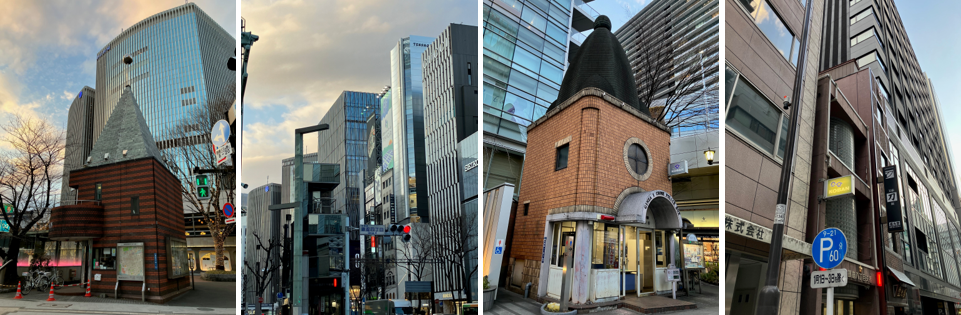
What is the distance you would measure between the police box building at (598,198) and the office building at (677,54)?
111 centimetres

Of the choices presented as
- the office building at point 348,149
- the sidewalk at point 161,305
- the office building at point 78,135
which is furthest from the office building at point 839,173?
the office building at point 78,135

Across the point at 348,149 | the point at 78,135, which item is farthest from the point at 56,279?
the point at 348,149

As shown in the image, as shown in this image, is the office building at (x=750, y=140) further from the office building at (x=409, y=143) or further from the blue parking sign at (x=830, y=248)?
the office building at (x=409, y=143)

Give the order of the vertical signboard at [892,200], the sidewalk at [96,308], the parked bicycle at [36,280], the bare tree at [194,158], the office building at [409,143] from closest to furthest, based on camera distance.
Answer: the sidewalk at [96,308] < the vertical signboard at [892,200] < the bare tree at [194,158] < the office building at [409,143] < the parked bicycle at [36,280]

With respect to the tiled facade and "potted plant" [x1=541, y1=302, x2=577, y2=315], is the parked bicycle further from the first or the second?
"potted plant" [x1=541, y1=302, x2=577, y2=315]

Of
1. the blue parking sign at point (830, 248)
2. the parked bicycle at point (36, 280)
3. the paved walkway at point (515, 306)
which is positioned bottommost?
the parked bicycle at point (36, 280)

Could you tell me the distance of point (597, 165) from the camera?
139 inches

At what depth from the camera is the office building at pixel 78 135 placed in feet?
44.8

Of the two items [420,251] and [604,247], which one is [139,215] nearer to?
[420,251]

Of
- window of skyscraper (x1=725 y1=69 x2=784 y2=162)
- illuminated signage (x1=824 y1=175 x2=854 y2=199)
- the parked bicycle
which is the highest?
window of skyscraper (x1=725 y1=69 x2=784 y2=162)

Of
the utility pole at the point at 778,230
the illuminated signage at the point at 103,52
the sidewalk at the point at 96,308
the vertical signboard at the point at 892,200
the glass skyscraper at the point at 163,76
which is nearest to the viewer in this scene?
the utility pole at the point at 778,230

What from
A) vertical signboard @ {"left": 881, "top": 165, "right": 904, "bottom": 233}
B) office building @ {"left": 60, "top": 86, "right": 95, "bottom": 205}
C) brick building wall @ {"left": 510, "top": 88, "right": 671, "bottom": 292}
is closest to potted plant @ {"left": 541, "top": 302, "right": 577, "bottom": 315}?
brick building wall @ {"left": 510, "top": 88, "right": 671, "bottom": 292}

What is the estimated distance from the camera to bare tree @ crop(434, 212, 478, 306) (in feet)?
32.9

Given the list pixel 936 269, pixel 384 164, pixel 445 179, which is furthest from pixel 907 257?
pixel 384 164
